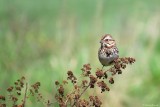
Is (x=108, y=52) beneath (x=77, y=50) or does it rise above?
beneath

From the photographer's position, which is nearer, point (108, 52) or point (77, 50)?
point (108, 52)

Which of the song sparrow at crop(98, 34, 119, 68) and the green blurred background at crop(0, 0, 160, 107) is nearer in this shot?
the song sparrow at crop(98, 34, 119, 68)

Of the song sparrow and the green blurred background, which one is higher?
the green blurred background

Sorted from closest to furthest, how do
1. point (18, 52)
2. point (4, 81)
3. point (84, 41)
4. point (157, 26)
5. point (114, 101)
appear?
point (4, 81), point (18, 52), point (114, 101), point (157, 26), point (84, 41)

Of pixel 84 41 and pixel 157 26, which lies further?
pixel 84 41

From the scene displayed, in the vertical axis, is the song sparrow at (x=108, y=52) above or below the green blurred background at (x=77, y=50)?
below

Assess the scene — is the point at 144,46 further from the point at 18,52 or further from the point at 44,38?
the point at 18,52

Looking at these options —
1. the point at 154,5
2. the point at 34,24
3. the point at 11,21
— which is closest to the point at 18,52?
the point at 11,21

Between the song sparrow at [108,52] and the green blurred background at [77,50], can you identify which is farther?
the green blurred background at [77,50]
